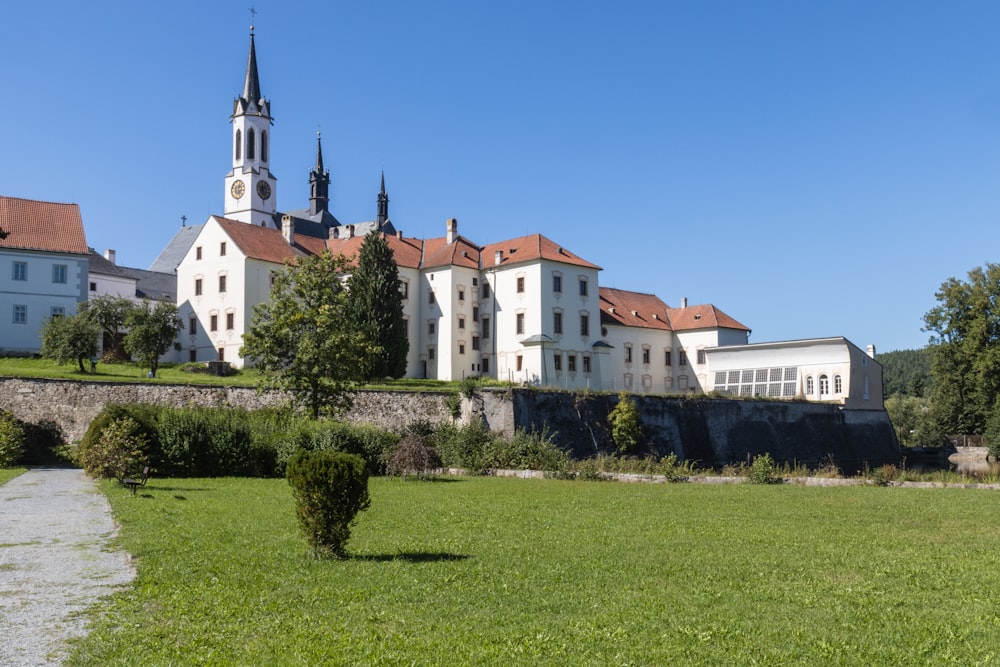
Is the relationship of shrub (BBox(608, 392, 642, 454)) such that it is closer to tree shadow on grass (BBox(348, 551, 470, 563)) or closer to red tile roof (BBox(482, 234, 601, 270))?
red tile roof (BBox(482, 234, 601, 270))

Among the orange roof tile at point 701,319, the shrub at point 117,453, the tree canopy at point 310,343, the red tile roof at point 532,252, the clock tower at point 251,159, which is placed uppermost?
the clock tower at point 251,159

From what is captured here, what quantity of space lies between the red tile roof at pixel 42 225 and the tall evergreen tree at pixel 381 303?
16.2 m

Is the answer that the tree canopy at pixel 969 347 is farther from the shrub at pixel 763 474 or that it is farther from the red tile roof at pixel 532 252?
the shrub at pixel 763 474

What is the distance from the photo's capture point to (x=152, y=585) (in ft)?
33.3

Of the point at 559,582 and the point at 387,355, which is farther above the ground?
the point at 387,355

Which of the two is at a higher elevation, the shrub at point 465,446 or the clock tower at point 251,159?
the clock tower at point 251,159

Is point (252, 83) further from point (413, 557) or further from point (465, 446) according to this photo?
point (413, 557)

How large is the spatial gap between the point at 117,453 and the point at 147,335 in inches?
974

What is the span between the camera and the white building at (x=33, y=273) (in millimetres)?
51438

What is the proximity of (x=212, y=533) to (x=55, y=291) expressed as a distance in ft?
144

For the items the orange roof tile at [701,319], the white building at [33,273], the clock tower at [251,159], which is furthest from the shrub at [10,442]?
the clock tower at [251,159]

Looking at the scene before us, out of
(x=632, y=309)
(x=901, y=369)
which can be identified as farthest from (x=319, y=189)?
(x=901, y=369)

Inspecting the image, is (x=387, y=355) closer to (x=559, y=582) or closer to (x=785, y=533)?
(x=785, y=533)

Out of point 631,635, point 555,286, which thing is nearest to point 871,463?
point 555,286
